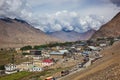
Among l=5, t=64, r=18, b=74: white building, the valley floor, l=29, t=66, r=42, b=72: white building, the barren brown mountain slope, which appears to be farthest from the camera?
l=5, t=64, r=18, b=74: white building

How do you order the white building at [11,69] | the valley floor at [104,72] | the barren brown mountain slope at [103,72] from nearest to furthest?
1. the valley floor at [104,72]
2. the barren brown mountain slope at [103,72]
3. the white building at [11,69]

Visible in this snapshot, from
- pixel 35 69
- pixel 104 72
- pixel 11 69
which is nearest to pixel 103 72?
pixel 104 72

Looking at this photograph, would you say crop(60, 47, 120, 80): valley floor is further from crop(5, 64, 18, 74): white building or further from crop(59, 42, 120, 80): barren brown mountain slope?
crop(5, 64, 18, 74): white building

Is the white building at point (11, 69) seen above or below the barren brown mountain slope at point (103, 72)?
below

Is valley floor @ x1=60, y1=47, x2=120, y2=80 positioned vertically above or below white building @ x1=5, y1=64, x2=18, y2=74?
above

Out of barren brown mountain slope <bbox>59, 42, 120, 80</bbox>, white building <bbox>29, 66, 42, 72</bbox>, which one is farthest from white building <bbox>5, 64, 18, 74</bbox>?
barren brown mountain slope <bbox>59, 42, 120, 80</bbox>

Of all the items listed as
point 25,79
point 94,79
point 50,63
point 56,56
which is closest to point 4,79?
point 25,79

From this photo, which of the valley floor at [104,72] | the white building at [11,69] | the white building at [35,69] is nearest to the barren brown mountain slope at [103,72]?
the valley floor at [104,72]

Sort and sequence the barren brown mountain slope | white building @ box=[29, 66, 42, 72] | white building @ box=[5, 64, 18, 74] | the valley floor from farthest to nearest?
1. white building @ box=[5, 64, 18, 74]
2. white building @ box=[29, 66, 42, 72]
3. the barren brown mountain slope
4. the valley floor

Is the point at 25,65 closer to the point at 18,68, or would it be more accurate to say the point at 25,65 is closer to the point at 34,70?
the point at 18,68

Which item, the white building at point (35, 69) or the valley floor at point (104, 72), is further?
the white building at point (35, 69)

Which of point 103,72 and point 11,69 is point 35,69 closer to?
point 11,69

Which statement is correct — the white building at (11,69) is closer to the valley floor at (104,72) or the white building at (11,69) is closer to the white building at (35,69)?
the white building at (35,69)
